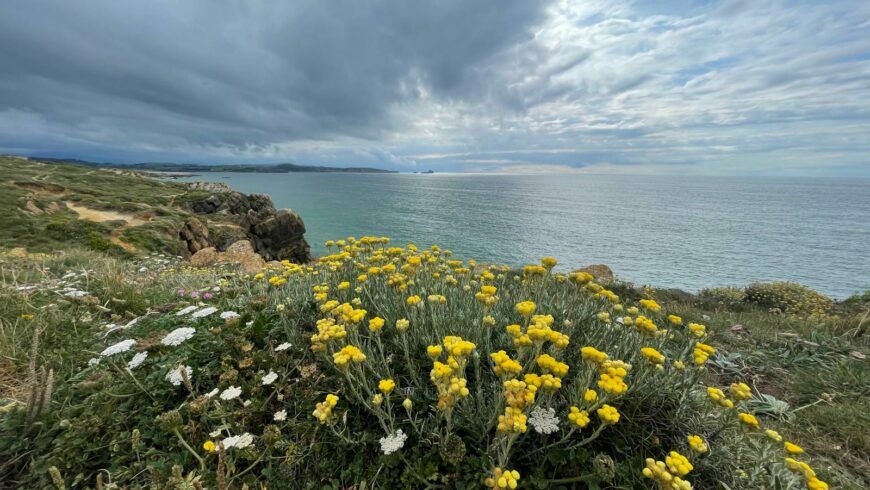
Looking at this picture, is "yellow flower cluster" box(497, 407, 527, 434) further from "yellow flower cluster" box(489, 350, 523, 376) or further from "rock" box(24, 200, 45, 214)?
"rock" box(24, 200, 45, 214)

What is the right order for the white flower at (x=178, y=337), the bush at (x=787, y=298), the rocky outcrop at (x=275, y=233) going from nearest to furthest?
the white flower at (x=178, y=337), the bush at (x=787, y=298), the rocky outcrop at (x=275, y=233)

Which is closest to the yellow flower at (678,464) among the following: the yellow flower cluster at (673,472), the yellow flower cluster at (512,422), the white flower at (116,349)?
the yellow flower cluster at (673,472)

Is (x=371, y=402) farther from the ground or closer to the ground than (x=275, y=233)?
farther from the ground

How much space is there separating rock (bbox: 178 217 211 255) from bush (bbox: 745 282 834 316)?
34741 mm

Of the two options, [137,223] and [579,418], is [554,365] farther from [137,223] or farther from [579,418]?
[137,223]


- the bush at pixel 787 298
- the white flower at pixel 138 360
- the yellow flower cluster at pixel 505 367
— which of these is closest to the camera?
the yellow flower cluster at pixel 505 367

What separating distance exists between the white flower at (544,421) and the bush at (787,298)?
15.4 m

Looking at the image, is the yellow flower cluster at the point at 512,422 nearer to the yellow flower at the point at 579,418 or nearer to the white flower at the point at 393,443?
the yellow flower at the point at 579,418

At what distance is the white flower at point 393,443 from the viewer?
226 cm

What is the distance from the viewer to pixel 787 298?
1333 cm

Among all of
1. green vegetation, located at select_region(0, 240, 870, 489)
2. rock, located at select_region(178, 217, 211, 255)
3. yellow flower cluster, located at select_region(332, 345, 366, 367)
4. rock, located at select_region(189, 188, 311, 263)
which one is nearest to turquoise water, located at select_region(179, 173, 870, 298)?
rock, located at select_region(189, 188, 311, 263)

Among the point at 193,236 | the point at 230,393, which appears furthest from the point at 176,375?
the point at 193,236

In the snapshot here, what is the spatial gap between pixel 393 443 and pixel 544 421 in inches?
42.5

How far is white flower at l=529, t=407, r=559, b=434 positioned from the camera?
7.31 feet
